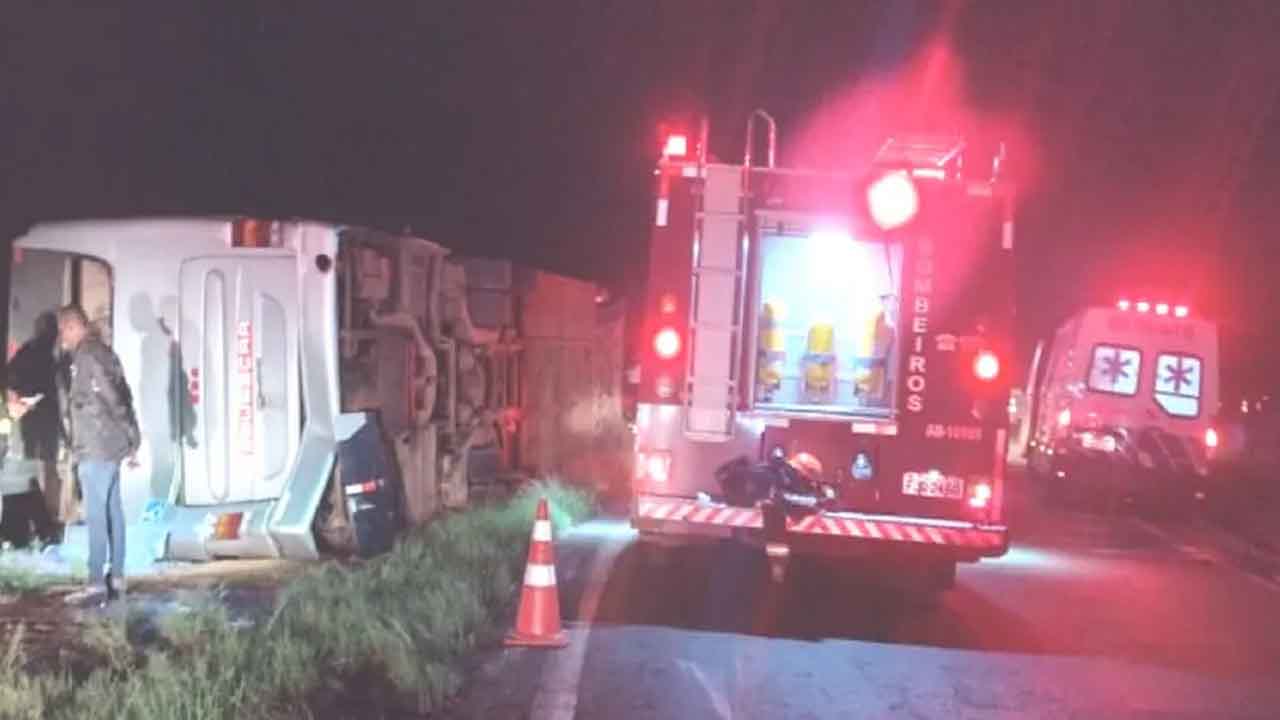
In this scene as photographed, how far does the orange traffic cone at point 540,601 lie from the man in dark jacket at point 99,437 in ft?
8.53

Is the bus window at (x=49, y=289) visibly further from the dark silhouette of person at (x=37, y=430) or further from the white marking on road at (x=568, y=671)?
the white marking on road at (x=568, y=671)

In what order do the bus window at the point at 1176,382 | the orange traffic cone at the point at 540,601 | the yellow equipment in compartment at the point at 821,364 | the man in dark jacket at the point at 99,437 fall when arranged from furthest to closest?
the bus window at the point at 1176,382 < the yellow equipment in compartment at the point at 821,364 < the man in dark jacket at the point at 99,437 < the orange traffic cone at the point at 540,601

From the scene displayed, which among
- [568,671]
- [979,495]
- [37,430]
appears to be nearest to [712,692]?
[568,671]

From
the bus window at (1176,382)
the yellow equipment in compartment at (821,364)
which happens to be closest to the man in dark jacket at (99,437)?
the yellow equipment in compartment at (821,364)

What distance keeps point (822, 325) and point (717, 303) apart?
1.24 m

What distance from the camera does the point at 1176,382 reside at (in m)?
20.3

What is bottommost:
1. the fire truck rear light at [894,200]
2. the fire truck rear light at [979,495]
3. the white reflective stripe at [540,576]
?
the white reflective stripe at [540,576]

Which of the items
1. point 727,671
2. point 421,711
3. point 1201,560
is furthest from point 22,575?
point 1201,560

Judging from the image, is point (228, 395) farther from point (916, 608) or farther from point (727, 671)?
point (916, 608)

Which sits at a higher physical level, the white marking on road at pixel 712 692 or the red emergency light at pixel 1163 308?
the red emergency light at pixel 1163 308

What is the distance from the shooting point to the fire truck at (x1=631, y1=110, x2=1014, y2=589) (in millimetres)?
10438

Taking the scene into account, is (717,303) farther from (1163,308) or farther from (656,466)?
(1163,308)

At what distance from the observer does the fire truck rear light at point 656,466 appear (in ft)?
34.4

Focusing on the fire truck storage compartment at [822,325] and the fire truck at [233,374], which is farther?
the fire truck storage compartment at [822,325]
